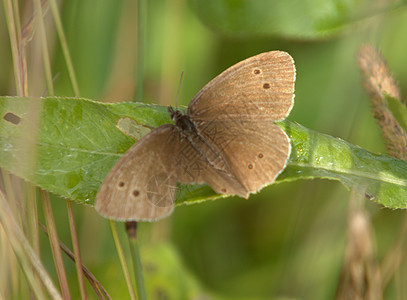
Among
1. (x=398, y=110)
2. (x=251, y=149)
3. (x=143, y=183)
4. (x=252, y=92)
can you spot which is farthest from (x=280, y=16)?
(x=143, y=183)

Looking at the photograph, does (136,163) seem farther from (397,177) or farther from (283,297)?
(283,297)

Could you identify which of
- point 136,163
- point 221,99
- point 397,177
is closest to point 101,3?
point 221,99

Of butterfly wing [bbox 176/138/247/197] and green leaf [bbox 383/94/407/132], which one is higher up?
green leaf [bbox 383/94/407/132]

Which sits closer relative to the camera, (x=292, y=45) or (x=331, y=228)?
(x=331, y=228)

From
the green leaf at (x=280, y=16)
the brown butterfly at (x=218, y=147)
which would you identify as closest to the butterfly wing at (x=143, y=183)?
the brown butterfly at (x=218, y=147)

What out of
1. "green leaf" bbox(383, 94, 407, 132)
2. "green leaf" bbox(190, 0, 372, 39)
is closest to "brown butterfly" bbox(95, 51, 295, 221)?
"green leaf" bbox(383, 94, 407, 132)

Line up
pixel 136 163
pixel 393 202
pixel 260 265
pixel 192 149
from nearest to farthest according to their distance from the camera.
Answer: pixel 393 202
pixel 136 163
pixel 192 149
pixel 260 265

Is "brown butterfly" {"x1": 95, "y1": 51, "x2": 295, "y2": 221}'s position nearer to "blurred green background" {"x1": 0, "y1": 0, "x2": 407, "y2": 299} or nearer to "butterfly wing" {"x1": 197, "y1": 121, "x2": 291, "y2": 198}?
"butterfly wing" {"x1": 197, "y1": 121, "x2": 291, "y2": 198}
